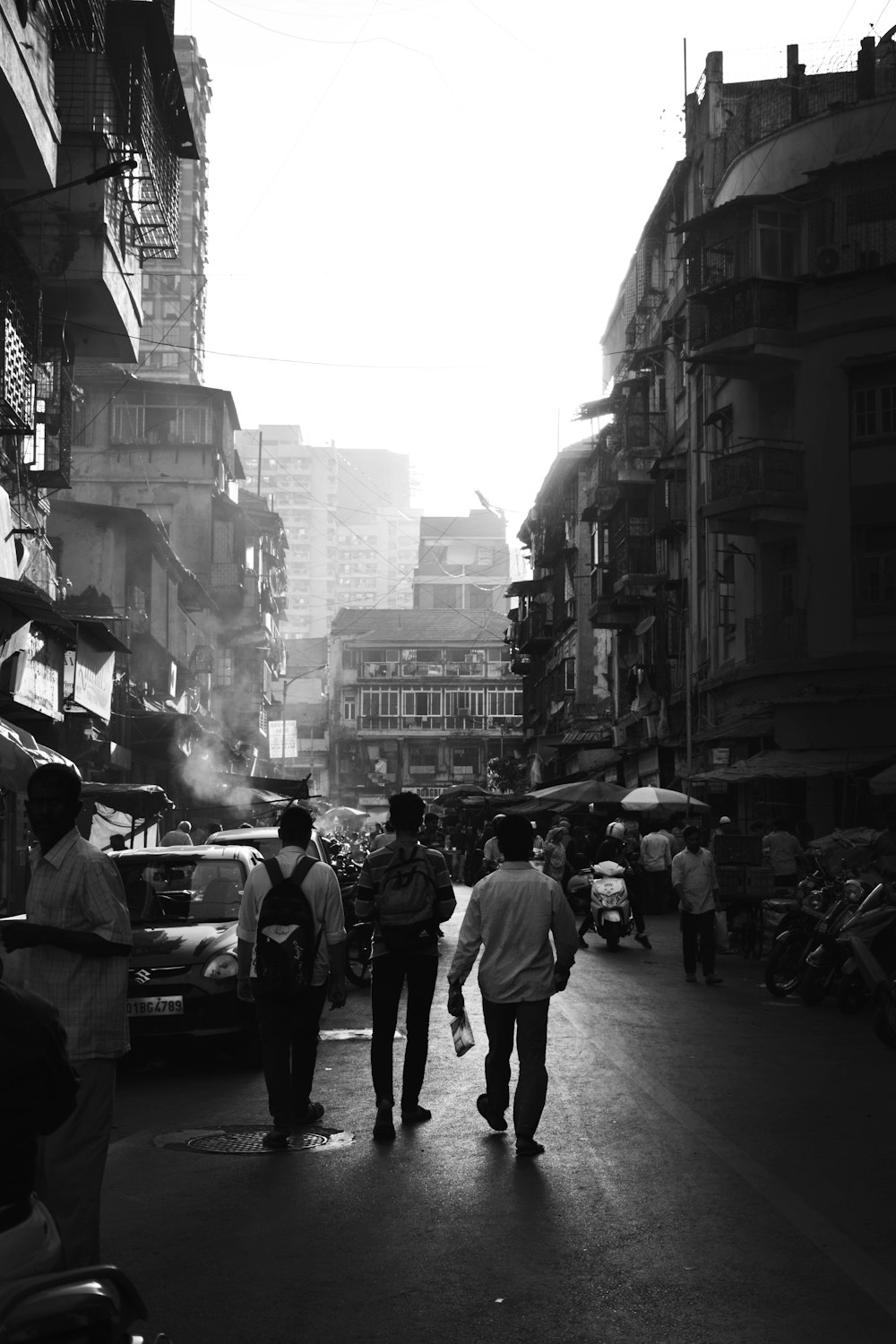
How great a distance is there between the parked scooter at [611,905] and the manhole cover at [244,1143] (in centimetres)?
1388

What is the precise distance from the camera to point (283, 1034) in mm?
8430

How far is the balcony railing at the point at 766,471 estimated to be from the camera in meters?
30.1

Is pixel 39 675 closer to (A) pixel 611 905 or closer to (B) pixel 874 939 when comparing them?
(A) pixel 611 905

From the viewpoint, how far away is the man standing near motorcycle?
17000 mm

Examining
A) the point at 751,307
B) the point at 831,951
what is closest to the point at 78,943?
the point at 831,951

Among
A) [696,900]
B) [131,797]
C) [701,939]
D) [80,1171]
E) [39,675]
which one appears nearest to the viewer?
[80,1171]

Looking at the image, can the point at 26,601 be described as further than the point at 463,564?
No

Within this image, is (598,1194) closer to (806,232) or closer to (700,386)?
(806,232)

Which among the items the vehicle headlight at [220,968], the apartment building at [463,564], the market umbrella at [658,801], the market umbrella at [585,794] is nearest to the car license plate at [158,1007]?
the vehicle headlight at [220,968]

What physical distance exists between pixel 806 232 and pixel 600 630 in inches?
1224

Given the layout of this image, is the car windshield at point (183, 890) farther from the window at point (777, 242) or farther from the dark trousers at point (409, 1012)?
the window at point (777, 242)

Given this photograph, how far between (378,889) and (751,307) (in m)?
23.9

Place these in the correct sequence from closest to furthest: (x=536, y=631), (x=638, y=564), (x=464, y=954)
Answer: (x=464, y=954) → (x=638, y=564) → (x=536, y=631)

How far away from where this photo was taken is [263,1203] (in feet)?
22.9
